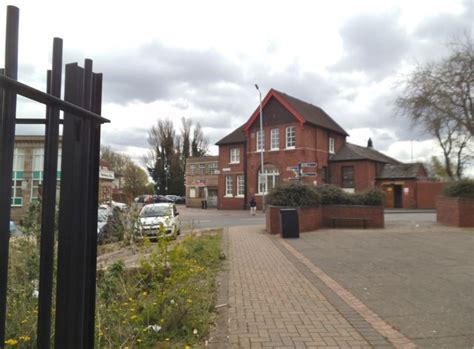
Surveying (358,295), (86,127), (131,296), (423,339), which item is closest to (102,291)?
(131,296)

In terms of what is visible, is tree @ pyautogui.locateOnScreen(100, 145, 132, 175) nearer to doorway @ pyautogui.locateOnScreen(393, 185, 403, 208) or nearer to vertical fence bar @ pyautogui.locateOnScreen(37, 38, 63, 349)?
doorway @ pyautogui.locateOnScreen(393, 185, 403, 208)

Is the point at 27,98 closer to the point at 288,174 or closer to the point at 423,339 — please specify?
the point at 423,339

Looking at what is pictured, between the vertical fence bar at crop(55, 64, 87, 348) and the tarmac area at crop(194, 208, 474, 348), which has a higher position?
the vertical fence bar at crop(55, 64, 87, 348)

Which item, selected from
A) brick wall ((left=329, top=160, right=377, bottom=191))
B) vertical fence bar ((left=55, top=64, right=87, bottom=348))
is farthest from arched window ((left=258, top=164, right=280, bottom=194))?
vertical fence bar ((left=55, top=64, right=87, bottom=348))

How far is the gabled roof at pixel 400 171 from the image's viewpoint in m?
39.2

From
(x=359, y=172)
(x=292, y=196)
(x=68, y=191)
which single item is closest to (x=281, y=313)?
(x=68, y=191)

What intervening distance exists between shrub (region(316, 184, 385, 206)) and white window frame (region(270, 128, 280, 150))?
19807 millimetres

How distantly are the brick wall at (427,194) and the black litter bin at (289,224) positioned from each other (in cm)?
2798

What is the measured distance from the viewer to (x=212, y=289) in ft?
20.8

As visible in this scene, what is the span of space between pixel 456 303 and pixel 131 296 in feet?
15.3

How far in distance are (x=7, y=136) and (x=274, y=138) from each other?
38040 millimetres

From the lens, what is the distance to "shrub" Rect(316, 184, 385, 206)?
1900 centimetres

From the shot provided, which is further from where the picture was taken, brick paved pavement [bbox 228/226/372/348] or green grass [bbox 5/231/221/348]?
brick paved pavement [bbox 228/226/372/348]

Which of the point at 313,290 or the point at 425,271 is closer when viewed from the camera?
the point at 313,290
